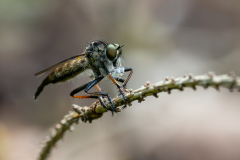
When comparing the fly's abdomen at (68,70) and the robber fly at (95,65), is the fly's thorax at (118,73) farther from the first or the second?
the fly's abdomen at (68,70)

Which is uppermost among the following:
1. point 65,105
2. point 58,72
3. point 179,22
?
point 179,22

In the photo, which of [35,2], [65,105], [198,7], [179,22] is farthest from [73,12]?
[198,7]

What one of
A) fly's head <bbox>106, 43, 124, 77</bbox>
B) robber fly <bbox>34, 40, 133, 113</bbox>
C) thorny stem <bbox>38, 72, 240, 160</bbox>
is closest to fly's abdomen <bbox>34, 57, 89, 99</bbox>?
robber fly <bbox>34, 40, 133, 113</bbox>

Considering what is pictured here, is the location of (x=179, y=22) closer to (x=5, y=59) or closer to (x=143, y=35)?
(x=143, y=35)

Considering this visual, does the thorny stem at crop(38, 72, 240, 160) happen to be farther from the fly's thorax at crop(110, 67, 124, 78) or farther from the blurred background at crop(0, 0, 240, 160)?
the blurred background at crop(0, 0, 240, 160)

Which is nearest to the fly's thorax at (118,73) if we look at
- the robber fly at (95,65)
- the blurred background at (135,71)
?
the robber fly at (95,65)

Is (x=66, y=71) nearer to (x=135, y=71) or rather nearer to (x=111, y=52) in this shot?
(x=111, y=52)

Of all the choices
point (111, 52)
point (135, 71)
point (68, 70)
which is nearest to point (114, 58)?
point (111, 52)
